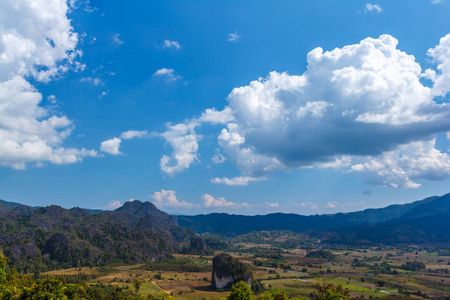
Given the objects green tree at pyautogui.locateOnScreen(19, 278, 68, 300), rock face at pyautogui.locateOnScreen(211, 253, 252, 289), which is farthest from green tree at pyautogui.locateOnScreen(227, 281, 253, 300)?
rock face at pyautogui.locateOnScreen(211, 253, 252, 289)

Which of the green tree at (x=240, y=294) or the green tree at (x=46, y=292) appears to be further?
the green tree at (x=240, y=294)

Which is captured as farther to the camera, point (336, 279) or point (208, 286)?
point (336, 279)

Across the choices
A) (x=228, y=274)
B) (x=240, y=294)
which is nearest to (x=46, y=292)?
(x=240, y=294)

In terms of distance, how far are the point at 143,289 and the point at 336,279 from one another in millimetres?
120071

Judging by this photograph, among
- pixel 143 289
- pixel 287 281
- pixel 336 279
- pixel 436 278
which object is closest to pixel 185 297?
pixel 143 289

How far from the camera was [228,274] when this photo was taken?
16500 cm

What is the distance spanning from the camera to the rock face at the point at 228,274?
16312 cm

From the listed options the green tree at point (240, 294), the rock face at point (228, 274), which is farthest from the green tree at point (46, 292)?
the rock face at point (228, 274)

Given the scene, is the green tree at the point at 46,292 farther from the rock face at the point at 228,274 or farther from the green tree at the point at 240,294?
the rock face at the point at 228,274

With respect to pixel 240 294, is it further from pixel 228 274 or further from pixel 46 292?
pixel 228 274

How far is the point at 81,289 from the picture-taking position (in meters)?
102

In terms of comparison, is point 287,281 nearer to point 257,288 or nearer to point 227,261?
point 257,288

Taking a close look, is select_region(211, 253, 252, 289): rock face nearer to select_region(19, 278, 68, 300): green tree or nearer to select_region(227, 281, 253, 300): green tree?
select_region(227, 281, 253, 300): green tree

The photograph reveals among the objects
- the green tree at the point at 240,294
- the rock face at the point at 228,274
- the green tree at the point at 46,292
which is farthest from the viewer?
the rock face at the point at 228,274
